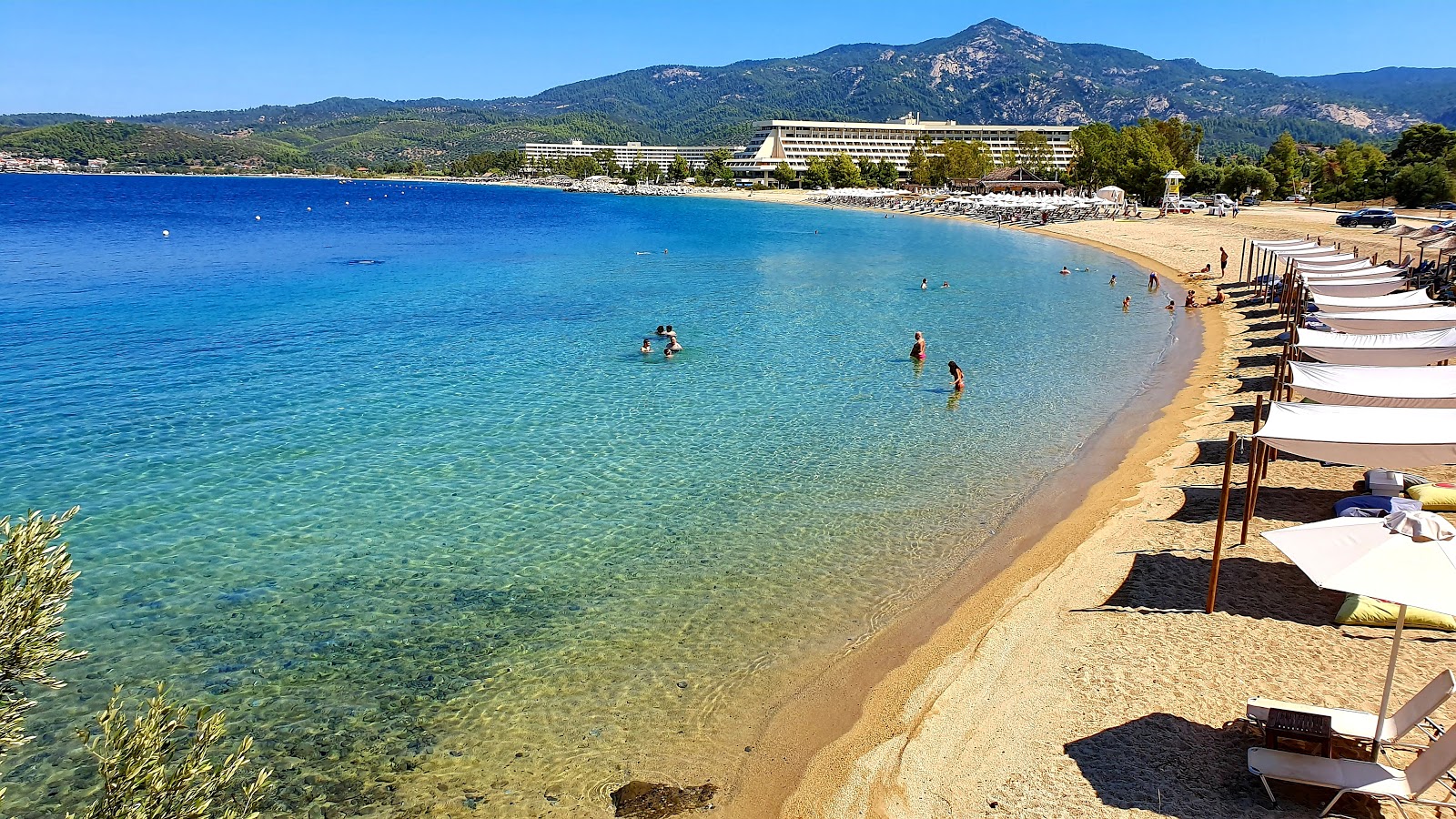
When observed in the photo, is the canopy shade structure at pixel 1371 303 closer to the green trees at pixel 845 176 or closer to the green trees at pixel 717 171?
the green trees at pixel 845 176

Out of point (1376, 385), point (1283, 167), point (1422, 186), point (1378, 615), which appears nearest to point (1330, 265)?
point (1376, 385)

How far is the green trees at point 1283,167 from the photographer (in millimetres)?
89875

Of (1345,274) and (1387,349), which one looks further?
(1345,274)

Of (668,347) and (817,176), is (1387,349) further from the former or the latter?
(817,176)

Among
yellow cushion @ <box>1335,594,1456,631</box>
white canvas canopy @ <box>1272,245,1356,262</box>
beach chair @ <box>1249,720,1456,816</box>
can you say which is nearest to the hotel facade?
white canvas canopy @ <box>1272,245,1356,262</box>

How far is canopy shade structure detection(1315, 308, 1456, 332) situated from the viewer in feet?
56.9

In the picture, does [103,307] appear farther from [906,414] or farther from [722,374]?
[906,414]

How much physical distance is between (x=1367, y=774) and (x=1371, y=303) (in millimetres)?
17303

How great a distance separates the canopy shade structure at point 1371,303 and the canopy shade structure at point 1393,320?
605 millimetres

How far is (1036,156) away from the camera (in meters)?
129

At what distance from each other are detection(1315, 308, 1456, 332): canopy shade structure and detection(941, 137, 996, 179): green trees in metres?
120

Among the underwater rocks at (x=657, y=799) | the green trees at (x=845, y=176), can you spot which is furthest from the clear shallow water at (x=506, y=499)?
the green trees at (x=845, y=176)

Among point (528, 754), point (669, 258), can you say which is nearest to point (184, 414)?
point (528, 754)

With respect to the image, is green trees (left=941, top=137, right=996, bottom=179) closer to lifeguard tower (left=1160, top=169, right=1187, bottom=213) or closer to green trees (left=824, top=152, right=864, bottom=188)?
green trees (left=824, top=152, right=864, bottom=188)
